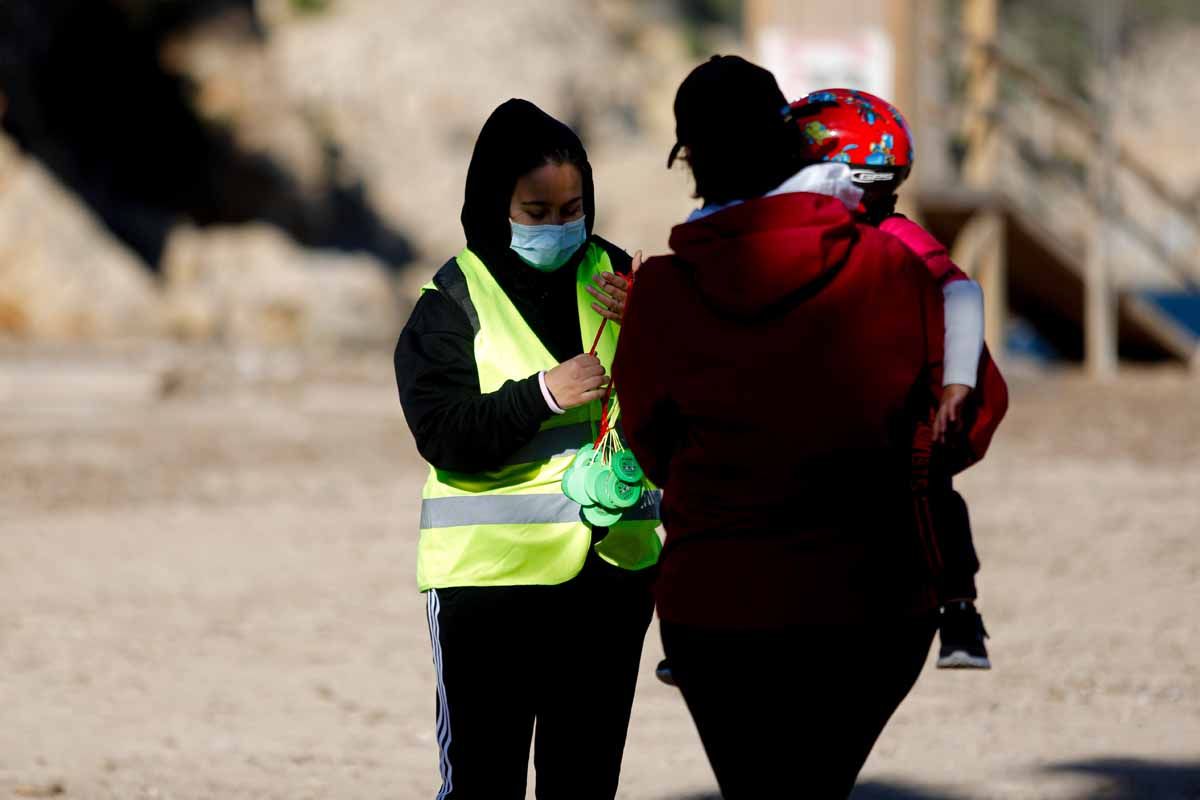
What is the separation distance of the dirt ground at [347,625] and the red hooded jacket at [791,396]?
0.47 ft

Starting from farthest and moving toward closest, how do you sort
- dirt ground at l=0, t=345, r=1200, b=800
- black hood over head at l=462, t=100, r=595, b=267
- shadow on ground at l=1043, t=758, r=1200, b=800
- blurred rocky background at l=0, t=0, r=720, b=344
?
1. blurred rocky background at l=0, t=0, r=720, b=344
2. dirt ground at l=0, t=345, r=1200, b=800
3. shadow on ground at l=1043, t=758, r=1200, b=800
4. black hood over head at l=462, t=100, r=595, b=267

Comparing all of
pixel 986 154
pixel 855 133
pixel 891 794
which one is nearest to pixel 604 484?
pixel 855 133

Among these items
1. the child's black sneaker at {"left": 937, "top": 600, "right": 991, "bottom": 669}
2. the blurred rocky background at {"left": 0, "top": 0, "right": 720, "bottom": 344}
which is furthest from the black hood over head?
the blurred rocky background at {"left": 0, "top": 0, "right": 720, "bottom": 344}

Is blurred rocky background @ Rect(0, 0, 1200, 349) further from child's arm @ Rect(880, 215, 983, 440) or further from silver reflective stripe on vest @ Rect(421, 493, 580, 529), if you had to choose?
child's arm @ Rect(880, 215, 983, 440)

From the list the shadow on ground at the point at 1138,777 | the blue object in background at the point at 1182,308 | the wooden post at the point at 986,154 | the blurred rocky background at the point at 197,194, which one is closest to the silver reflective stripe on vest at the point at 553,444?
the shadow on ground at the point at 1138,777

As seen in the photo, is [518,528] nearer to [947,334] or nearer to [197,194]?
[947,334]

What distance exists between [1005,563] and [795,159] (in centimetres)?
610

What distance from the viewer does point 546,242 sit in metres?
2.83

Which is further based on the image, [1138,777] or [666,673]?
[1138,777]

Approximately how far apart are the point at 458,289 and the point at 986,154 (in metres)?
13.5

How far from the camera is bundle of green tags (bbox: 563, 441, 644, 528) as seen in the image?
274 centimetres

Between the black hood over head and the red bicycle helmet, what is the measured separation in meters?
0.42

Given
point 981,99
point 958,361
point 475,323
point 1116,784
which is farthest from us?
point 981,99

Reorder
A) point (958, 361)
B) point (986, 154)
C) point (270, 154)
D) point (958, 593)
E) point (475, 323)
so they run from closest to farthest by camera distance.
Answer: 1. point (958, 361)
2. point (958, 593)
3. point (475, 323)
4. point (986, 154)
5. point (270, 154)
